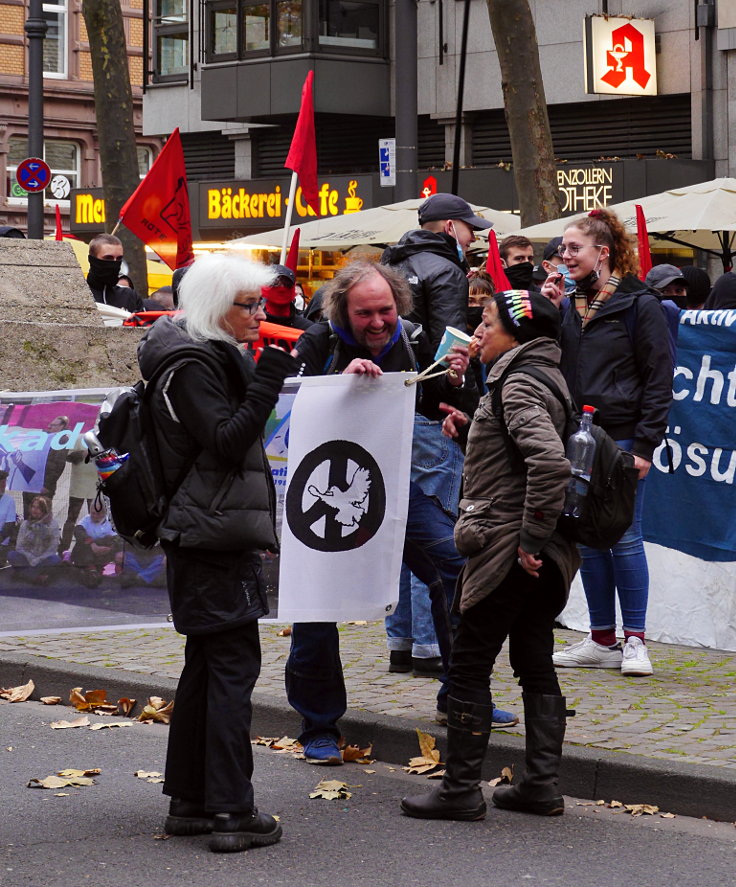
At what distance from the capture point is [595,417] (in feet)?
23.9

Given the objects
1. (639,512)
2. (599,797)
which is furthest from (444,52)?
(599,797)

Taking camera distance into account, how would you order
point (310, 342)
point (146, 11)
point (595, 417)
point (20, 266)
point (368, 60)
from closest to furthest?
point (310, 342) → point (595, 417) → point (20, 266) → point (368, 60) → point (146, 11)

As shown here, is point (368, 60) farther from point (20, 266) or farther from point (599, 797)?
point (599, 797)

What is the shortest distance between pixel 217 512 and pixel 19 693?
2.98m

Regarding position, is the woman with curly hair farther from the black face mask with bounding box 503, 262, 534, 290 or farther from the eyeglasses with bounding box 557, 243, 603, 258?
the black face mask with bounding box 503, 262, 534, 290

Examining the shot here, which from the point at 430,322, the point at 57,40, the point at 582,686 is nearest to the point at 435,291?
the point at 430,322

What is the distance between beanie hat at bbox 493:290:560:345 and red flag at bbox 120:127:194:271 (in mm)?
6775

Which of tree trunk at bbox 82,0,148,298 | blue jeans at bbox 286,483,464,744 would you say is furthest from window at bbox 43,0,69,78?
blue jeans at bbox 286,483,464,744

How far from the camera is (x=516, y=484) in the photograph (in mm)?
5355

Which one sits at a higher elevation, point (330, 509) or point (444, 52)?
point (444, 52)

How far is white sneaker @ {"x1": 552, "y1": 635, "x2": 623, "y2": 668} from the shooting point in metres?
7.64

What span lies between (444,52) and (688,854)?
2490cm

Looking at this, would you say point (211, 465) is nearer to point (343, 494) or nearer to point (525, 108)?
point (343, 494)

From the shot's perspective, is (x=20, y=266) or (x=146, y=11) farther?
(x=146, y=11)
